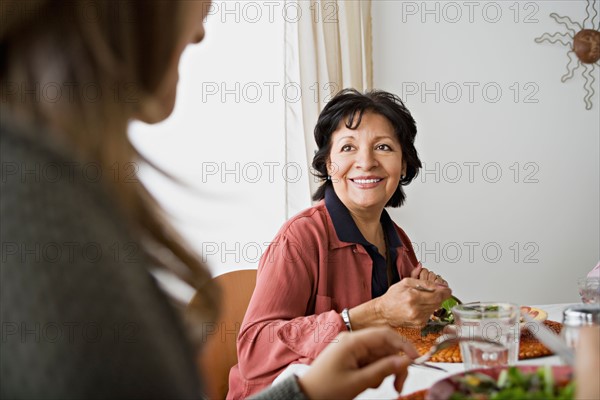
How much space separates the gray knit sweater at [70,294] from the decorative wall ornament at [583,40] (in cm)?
286

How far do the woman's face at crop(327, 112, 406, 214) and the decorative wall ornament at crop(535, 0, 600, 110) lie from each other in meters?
1.56

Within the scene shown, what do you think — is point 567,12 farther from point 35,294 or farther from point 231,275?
point 35,294

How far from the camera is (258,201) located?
2637mm

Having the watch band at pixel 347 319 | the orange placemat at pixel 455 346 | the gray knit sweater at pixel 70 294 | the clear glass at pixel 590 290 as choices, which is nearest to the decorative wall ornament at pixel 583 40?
the clear glass at pixel 590 290

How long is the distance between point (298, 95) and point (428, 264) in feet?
3.21

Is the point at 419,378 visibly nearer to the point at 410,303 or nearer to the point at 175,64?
the point at 410,303

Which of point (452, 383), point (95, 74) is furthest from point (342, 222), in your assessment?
point (95, 74)

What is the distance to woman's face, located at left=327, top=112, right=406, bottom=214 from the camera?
1.77 metres

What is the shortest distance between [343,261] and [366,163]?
11.7 inches

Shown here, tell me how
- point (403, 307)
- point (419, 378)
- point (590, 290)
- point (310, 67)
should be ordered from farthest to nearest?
point (310, 67) → point (590, 290) → point (403, 307) → point (419, 378)

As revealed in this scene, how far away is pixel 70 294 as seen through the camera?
0.50m

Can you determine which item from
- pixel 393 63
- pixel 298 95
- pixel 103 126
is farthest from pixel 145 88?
pixel 393 63

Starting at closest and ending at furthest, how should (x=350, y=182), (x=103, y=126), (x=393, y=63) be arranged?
1. (x=103, y=126)
2. (x=350, y=182)
3. (x=393, y=63)

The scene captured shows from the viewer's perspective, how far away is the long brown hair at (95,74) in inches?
22.6
